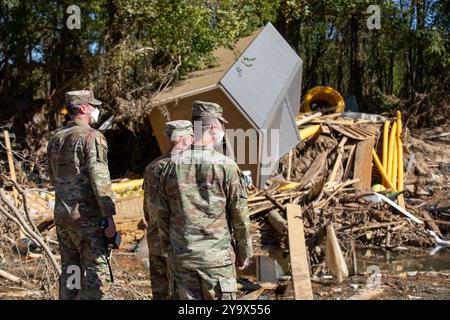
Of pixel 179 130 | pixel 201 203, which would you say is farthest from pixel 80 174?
pixel 201 203

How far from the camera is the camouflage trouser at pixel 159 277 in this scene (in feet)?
16.2

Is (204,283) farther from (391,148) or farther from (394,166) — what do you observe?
(391,148)

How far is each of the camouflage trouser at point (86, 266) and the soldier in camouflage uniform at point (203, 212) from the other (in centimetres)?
97

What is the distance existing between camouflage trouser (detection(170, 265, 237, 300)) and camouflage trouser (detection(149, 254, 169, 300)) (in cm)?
112

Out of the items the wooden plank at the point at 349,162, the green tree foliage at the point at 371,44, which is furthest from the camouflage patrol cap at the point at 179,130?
the green tree foliage at the point at 371,44

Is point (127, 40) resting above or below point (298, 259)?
above

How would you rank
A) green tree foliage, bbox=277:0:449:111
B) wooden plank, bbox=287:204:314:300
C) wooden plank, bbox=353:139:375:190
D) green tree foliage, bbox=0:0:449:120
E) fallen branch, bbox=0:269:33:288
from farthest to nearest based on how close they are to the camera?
green tree foliage, bbox=277:0:449:111, wooden plank, bbox=353:139:375:190, green tree foliage, bbox=0:0:449:120, fallen branch, bbox=0:269:33:288, wooden plank, bbox=287:204:314:300

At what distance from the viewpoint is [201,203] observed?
3.76 m

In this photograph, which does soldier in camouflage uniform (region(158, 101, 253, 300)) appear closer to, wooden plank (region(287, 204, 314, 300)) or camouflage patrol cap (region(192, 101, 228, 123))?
camouflage patrol cap (region(192, 101, 228, 123))

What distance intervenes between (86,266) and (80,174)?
2.33 ft

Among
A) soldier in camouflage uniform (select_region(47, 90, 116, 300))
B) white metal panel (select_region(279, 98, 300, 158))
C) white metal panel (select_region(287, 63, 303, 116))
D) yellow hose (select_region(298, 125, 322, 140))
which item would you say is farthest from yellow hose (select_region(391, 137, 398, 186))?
soldier in camouflage uniform (select_region(47, 90, 116, 300))

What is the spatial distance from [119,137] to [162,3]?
4.32m

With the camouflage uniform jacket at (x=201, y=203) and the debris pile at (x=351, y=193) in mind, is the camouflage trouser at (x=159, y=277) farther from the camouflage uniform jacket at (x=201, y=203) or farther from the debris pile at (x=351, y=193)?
the debris pile at (x=351, y=193)

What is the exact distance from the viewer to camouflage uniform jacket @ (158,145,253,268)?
3738 millimetres
